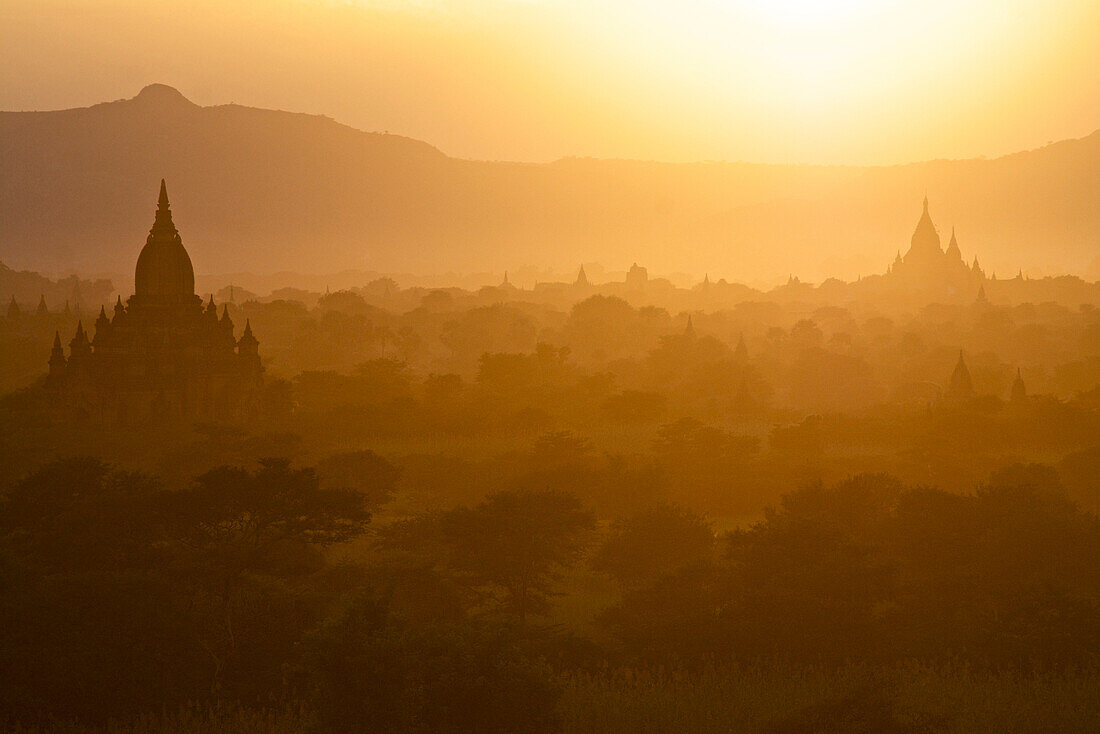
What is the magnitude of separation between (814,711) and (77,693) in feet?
41.3

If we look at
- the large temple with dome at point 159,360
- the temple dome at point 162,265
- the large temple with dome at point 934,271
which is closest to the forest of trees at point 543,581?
the large temple with dome at point 159,360

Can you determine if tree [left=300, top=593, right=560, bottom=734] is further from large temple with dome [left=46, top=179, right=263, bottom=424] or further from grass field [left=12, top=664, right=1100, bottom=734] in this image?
large temple with dome [left=46, top=179, right=263, bottom=424]

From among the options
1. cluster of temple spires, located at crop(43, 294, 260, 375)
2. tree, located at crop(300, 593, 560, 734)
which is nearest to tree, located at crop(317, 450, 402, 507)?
cluster of temple spires, located at crop(43, 294, 260, 375)

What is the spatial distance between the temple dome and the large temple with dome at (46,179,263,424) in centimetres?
4

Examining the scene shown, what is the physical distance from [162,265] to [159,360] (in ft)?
14.8

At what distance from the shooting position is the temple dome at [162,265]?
164 ft

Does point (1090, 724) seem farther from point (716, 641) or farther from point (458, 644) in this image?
point (458, 644)

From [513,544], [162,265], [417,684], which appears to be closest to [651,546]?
[513,544]

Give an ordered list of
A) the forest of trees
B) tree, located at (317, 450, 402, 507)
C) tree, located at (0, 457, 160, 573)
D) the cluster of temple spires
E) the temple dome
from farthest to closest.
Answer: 1. the temple dome
2. the cluster of temple spires
3. tree, located at (317, 450, 402, 507)
4. tree, located at (0, 457, 160, 573)
5. the forest of trees

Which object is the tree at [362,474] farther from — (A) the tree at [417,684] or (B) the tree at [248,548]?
(A) the tree at [417,684]

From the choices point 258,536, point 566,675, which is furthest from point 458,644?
point 258,536

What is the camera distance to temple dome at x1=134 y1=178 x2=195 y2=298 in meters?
50.1

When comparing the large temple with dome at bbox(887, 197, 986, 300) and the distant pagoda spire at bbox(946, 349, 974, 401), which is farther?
the large temple with dome at bbox(887, 197, 986, 300)

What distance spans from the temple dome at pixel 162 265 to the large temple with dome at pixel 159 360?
0.04 metres
